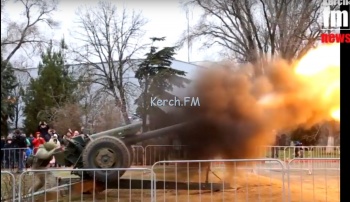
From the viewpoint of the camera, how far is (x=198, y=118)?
8969 millimetres

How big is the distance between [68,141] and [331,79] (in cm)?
502

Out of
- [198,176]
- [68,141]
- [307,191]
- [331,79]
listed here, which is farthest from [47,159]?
[331,79]

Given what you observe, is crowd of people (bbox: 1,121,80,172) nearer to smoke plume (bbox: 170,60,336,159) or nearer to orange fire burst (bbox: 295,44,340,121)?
smoke plume (bbox: 170,60,336,159)

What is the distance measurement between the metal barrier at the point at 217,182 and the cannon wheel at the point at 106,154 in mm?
748

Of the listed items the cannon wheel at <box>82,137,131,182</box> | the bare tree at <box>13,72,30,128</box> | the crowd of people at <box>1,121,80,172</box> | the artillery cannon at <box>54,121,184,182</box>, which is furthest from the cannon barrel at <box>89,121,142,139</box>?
the crowd of people at <box>1,121,80,172</box>

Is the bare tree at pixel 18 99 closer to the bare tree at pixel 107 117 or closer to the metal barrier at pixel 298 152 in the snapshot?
the bare tree at pixel 107 117

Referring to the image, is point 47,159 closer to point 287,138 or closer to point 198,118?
point 198,118

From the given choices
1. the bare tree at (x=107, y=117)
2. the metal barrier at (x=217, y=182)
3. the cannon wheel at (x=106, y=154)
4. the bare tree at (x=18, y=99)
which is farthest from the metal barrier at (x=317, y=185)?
the bare tree at (x=107, y=117)

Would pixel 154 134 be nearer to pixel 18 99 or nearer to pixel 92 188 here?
pixel 92 188

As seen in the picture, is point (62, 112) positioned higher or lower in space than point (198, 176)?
higher

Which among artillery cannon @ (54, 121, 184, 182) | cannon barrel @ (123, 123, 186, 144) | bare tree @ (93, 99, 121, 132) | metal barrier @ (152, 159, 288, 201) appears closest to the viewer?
metal barrier @ (152, 159, 288, 201)

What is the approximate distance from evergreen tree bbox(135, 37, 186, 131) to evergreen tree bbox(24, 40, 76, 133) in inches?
128

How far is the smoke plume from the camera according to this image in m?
8.57

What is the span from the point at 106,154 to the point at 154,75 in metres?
4.57
